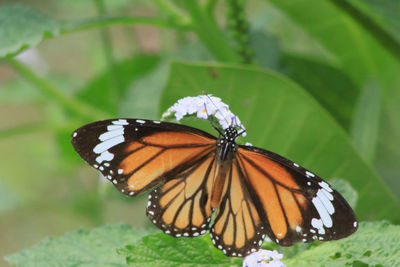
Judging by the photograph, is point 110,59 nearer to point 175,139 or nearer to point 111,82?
point 111,82

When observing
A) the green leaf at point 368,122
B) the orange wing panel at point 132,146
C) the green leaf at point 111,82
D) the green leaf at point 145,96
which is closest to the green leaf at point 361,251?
the orange wing panel at point 132,146

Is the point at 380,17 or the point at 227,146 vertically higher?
the point at 380,17

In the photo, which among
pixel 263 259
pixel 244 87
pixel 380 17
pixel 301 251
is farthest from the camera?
pixel 380 17

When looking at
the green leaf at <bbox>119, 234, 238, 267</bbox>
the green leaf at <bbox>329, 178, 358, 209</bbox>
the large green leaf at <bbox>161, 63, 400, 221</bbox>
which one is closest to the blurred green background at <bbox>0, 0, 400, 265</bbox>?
the large green leaf at <bbox>161, 63, 400, 221</bbox>

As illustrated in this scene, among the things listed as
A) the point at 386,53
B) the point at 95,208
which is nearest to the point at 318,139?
the point at 386,53

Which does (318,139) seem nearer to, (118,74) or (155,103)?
(155,103)

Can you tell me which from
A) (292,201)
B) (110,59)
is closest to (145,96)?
(110,59)

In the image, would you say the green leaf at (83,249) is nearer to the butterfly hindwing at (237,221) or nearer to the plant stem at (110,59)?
the butterfly hindwing at (237,221)
